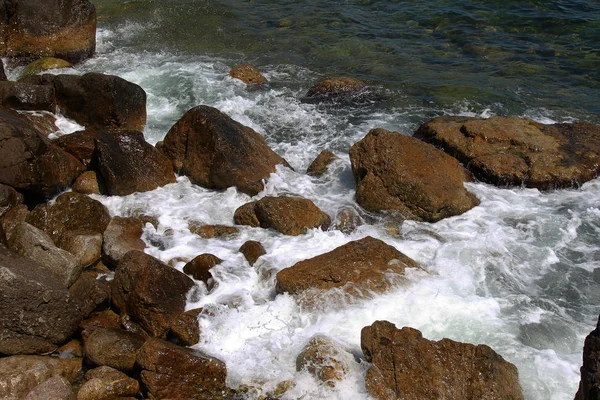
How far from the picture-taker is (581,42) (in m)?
14.8

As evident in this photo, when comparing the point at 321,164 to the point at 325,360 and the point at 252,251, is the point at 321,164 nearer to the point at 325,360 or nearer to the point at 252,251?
the point at 252,251

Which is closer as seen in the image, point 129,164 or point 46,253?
point 46,253

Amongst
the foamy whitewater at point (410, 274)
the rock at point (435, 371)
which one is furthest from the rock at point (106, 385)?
the rock at point (435, 371)

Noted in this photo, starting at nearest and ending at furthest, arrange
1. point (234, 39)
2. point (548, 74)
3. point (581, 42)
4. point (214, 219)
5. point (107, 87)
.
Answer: point (214, 219), point (107, 87), point (548, 74), point (581, 42), point (234, 39)

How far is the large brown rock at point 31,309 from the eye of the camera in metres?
6.08

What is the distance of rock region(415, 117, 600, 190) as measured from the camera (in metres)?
9.57

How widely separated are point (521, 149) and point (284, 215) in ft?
13.6

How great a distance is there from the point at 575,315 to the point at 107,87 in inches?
303

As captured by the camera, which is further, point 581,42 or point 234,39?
point 234,39

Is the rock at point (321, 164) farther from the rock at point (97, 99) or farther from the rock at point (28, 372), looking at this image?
the rock at point (28, 372)

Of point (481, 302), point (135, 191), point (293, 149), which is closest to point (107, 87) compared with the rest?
point (135, 191)

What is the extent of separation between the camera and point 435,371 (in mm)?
5660

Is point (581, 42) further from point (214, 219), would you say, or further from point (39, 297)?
point (39, 297)

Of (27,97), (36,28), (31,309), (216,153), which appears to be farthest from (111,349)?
(36,28)
